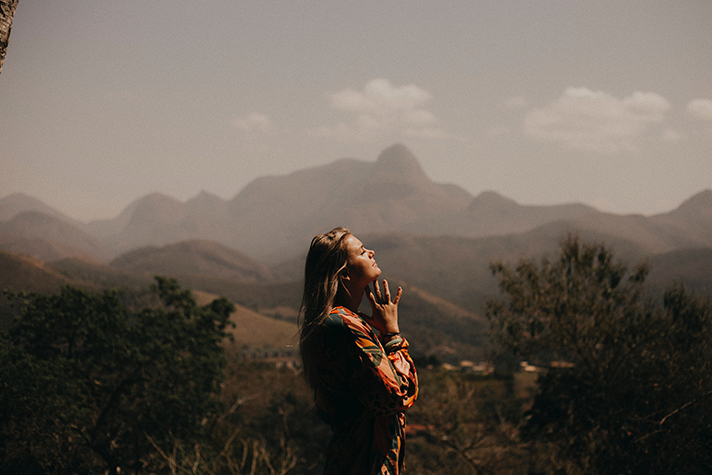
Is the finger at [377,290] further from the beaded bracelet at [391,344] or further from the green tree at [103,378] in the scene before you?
the green tree at [103,378]

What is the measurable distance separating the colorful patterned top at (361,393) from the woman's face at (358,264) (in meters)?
0.19

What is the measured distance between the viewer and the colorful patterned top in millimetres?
1755

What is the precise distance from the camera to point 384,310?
1990 mm

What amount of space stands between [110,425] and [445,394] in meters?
11.6

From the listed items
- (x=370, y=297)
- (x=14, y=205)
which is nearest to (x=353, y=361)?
(x=370, y=297)

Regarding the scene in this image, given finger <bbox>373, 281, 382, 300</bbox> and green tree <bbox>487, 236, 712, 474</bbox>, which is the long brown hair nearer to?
finger <bbox>373, 281, 382, 300</bbox>

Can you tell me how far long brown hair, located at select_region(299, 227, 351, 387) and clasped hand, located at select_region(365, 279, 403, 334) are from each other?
8.2 inches

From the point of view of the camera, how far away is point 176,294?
13789mm

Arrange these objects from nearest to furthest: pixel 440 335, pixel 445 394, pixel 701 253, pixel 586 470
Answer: pixel 586 470 < pixel 445 394 < pixel 440 335 < pixel 701 253

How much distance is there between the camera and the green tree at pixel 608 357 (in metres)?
9.53

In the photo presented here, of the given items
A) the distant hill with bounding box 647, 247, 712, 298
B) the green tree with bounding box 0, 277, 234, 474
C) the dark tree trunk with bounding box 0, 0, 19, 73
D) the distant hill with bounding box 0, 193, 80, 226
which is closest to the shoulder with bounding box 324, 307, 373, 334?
the dark tree trunk with bounding box 0, 0, 19, 73

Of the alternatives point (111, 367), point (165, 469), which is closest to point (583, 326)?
point (165, 469)

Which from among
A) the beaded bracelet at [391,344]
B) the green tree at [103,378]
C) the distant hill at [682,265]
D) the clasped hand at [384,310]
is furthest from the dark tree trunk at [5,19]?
the distant hill at [682,265]

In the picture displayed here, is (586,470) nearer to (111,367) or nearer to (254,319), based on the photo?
(111,367)
